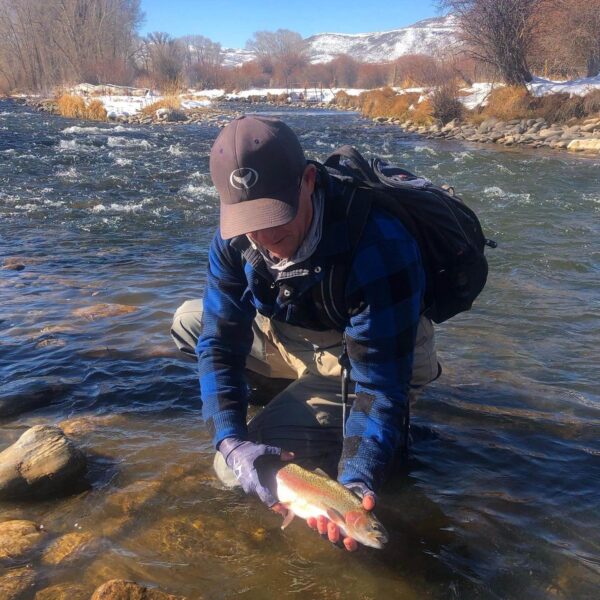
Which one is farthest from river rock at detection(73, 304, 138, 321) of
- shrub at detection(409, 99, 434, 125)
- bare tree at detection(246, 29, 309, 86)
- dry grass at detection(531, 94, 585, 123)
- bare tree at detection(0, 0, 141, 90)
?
bare tree at detection(246, 29, 309, 86)

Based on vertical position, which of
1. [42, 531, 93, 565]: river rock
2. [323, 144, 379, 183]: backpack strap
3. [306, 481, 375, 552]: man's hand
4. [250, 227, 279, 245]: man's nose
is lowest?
[42, 531, 93, 565]: river rock

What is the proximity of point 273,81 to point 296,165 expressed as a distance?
97.4 metres

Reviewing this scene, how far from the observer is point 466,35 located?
31.8 meters

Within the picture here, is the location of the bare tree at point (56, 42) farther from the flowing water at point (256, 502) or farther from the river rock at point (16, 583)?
the river rock at point (16, 583)

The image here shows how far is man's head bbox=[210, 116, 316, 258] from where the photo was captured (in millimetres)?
2150

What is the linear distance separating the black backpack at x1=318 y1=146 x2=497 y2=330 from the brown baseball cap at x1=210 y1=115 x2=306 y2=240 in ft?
0.94

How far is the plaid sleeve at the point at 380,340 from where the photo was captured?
2318 mm

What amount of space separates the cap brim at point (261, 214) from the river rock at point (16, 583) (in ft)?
5.30

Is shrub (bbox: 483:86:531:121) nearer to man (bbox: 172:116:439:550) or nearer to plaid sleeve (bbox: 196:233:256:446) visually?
man (bbox: 172:116:439:550)

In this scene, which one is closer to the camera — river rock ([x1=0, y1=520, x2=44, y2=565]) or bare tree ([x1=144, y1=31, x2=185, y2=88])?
river rock ([x1=0, y1=520, x2=44, y2=565])

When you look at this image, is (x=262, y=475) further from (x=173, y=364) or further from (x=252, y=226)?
(x=173, y=364)

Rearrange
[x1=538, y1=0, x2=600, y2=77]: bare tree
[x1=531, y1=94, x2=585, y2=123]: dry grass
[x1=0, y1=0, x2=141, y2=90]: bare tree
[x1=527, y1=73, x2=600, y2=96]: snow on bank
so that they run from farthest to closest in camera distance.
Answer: [x1=0, y1=0, x2=141, y2=90]: bare tree, [x1=538, y1=0, x2=600, y2=77]: bare tree, [x1=527, y1=73, x2=600, y2=96]: snow on bank, [x1=531, y1=94, x2=585, y2=123]: dry grass

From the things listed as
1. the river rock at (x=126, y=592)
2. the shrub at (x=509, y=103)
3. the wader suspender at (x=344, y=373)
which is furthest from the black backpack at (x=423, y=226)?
the shrub at (x=509, y=103)

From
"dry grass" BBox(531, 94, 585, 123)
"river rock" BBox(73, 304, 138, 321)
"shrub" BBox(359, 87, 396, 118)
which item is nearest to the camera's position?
"river rock" BBox(73, 304, 138, 321)
